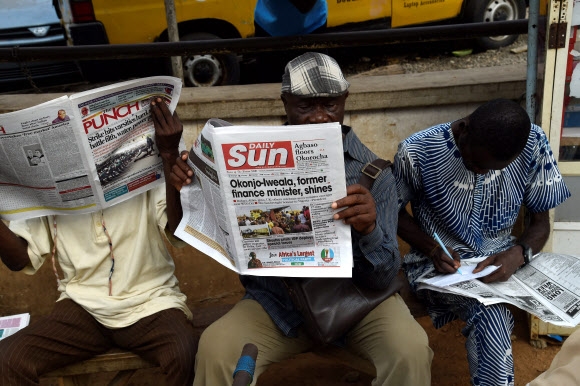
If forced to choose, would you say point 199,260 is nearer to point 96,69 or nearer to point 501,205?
point 501,205

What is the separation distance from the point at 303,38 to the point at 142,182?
1238 mm

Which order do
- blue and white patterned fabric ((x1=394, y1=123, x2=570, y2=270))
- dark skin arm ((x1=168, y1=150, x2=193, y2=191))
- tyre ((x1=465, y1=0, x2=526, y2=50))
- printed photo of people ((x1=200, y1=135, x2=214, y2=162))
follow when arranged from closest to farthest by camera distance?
printed photo of people ((x1=200, y1=135, x2=214, y2=162))
dark skin arm ((x1=168, y1=150, x2=193, y2=191))
blue and white patterned fabric ((x1=394, y1=123, x2=570, y2=270))
tyre ((x1=465, y1=0, x2=526, y2=50))

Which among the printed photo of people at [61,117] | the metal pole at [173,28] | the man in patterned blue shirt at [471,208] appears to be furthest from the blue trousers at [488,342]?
the metal pole at [173,28]

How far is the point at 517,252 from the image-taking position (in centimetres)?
292

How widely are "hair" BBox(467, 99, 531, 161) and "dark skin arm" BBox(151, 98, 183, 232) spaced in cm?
118

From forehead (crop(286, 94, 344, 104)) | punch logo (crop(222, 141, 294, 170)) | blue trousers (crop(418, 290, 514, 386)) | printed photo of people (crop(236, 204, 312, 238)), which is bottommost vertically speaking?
blue trousers (crop(418, 290, 514, 386))

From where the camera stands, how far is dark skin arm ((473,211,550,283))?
2.83m

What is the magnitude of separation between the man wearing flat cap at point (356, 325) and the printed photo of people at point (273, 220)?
13 centimetres

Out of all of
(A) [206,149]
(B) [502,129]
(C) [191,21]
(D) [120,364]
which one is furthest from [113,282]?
(C) [191,21]

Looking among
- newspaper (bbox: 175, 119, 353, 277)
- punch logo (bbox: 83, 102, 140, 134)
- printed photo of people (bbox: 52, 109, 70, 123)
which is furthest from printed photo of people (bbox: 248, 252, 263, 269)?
printed photo of people (bbox: 52, 109, 70, 123)

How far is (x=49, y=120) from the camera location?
245 centimetres

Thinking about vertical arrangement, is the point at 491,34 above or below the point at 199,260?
above

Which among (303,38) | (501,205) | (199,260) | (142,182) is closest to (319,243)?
(142,182)

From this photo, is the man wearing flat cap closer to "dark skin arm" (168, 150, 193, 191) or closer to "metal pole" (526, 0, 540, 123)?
"dark skin arm" (168, 150, 193, 191)
